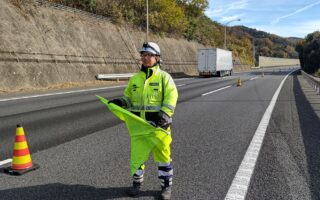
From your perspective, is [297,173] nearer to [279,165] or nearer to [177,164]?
[279,165]

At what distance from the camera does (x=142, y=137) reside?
13.1ft

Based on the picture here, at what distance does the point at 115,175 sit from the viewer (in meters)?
4.70

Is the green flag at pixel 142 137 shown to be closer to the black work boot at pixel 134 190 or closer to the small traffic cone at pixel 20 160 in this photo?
the black work boot at pixel 134 190

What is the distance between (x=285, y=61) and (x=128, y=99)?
148 meters

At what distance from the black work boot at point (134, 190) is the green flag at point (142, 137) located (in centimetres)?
19

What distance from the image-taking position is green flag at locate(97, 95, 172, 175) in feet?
12.8

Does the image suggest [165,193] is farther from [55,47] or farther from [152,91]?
[55,47]

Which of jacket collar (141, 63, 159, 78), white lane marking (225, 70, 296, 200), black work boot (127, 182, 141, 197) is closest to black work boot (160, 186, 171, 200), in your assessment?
black work boot (127, 182, 141, 197)

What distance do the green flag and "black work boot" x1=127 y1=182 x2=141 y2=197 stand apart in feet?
0.63

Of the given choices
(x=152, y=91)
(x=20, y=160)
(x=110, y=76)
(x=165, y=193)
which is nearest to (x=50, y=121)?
(x=20, y=160)

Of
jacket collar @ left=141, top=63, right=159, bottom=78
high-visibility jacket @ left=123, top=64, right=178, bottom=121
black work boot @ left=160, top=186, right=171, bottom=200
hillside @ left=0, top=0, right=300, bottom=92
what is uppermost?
hillside @ left=0, top=0, right=300, bottom=92

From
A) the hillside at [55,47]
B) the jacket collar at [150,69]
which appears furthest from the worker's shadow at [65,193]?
the hillside at [55,47]

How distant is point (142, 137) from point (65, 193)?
1178 mm

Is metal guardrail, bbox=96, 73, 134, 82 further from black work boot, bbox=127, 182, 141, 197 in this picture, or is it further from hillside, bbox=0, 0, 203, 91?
black work boot, bbox=127, 182, 141, 197
